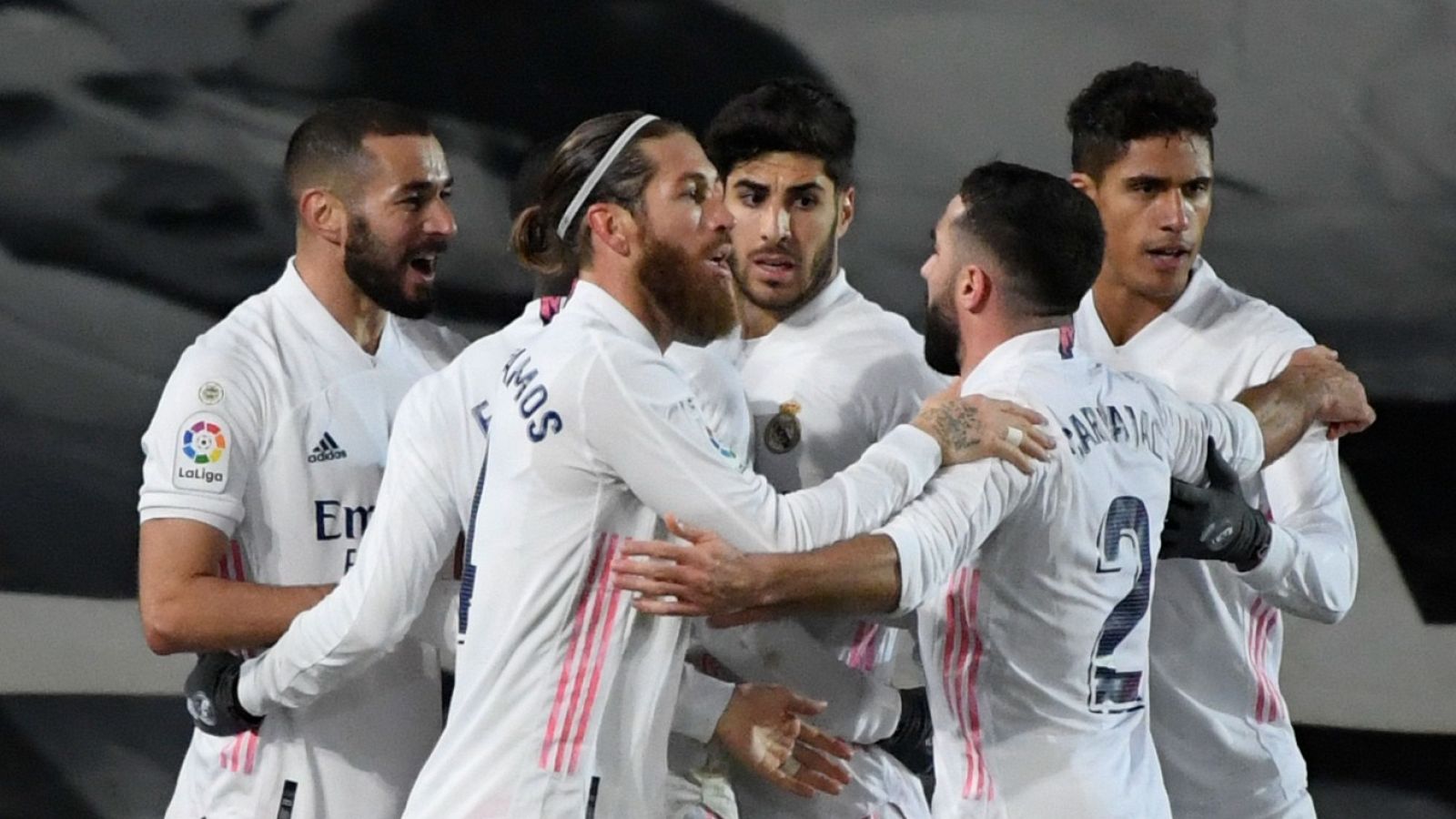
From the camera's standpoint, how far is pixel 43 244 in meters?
5.98

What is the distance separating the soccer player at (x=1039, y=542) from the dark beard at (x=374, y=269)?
3.61 feet

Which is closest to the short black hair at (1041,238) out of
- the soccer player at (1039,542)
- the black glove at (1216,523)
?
the soccer player at (1039,542)

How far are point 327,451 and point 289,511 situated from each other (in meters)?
0.13

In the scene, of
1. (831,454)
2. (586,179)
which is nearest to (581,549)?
(586,179)

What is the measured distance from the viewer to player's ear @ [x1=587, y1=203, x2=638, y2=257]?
3.20 m

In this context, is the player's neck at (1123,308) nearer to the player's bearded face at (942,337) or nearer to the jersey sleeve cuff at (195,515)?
the player's bearded face at (942,337)

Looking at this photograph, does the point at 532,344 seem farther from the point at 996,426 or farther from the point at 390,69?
the point at 390,69

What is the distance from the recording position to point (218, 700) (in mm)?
3555

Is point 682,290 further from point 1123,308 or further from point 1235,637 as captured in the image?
point 1235,637

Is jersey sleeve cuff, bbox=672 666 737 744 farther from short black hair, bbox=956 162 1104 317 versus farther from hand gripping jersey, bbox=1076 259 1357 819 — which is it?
hand gripping jersey, bbox=1076 259 1357 819

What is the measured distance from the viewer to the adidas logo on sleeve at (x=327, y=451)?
3.69m

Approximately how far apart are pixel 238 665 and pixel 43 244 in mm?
2802

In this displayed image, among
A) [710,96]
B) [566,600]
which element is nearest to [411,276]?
[566,600]

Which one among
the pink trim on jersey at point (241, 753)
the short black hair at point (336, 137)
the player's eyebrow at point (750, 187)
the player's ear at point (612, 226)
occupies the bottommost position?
the pink trim on jersey at point (241, 753)
